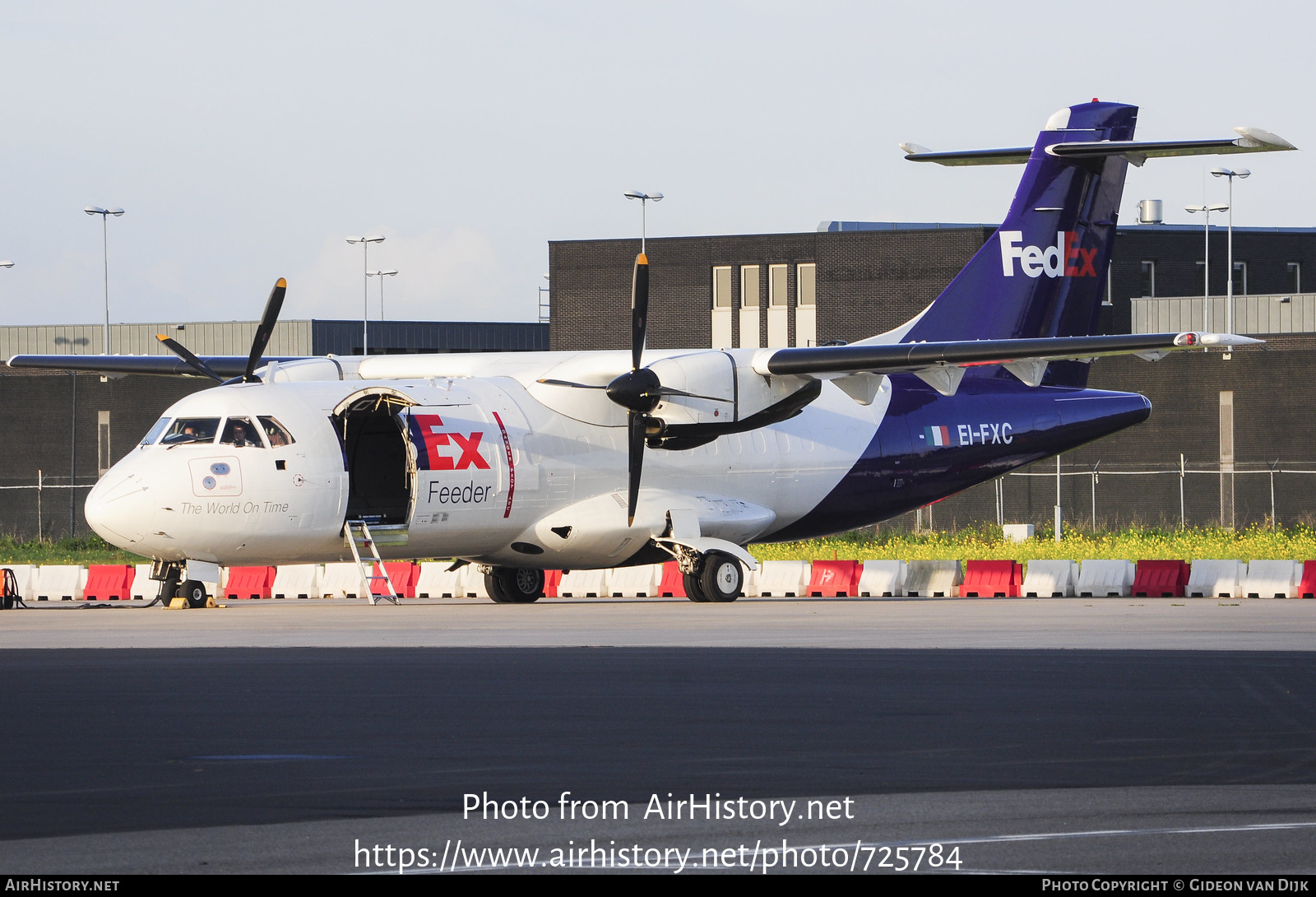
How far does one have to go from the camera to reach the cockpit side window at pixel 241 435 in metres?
22.6

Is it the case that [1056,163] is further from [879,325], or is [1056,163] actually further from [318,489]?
[879,325]

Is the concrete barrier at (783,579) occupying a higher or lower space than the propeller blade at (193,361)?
lower

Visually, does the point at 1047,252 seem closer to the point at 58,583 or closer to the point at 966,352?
the point at 966,352

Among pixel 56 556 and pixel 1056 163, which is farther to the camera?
pixel 56 556

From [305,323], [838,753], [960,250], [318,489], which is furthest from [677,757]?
[305,323]

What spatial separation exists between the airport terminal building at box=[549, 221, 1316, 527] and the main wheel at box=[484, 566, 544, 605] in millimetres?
27257

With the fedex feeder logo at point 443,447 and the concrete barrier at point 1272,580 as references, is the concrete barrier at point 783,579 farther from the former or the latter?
the concrete barrier at point 1272,580

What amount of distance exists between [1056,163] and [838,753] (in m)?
22.4

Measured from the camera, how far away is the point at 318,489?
75.6 ft

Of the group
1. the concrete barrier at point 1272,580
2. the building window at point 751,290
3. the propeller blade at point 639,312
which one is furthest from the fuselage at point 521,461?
the building window at point 751,290

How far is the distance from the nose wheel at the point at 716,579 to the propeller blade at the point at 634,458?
1235mm

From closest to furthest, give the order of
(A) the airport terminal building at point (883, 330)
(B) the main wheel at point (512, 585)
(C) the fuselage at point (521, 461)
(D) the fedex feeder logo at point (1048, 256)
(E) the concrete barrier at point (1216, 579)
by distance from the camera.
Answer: (C) the fuselage at point (521, 461), (E) the concrete barrier at point (1216, 579), (B) the main wheel at point (512, 585), (D) the fedex feeder logo at point (1048, 256), (A) the airport terminal building at point (883, 330)

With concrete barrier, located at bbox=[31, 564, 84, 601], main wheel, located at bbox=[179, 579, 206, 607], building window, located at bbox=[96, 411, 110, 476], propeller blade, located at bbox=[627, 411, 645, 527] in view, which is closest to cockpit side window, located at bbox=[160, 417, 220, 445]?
main wheel, located at bbox=[179, 579, 206, 607]

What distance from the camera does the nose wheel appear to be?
85.4 feet
